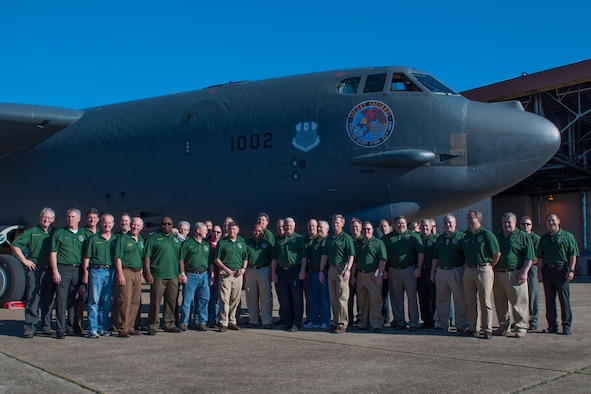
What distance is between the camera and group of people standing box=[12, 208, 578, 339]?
784 cm

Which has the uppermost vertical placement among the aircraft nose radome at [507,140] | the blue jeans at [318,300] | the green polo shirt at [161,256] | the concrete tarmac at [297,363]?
the aircraft nose radome at [507,140]

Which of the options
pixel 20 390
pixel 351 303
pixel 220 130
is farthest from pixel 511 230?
pixel 20 390

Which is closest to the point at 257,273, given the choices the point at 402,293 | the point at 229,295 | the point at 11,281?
the point at 229,295

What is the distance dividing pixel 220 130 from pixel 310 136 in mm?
1868

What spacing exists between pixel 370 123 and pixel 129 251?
14.3 ft

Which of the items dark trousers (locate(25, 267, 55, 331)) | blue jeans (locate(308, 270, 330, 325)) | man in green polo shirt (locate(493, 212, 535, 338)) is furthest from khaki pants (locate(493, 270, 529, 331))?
dark trousers (locate(25, 267, 55, 331))

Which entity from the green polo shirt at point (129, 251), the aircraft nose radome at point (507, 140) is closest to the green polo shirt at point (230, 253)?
the green polo shirt at point (129, 251)

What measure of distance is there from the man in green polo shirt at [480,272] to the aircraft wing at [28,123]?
9348 mm

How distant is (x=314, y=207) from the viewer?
10180 millimetres

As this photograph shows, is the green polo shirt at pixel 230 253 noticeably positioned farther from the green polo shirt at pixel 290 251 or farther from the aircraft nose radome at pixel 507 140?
the aircraft nose radome at pixel 507 140

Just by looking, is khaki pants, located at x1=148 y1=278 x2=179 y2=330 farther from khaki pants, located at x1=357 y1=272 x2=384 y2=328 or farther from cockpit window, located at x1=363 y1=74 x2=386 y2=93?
cockpit window, located at x1=363 y1=74 x2=386 y2=93

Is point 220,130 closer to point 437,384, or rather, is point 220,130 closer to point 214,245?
point 214,245

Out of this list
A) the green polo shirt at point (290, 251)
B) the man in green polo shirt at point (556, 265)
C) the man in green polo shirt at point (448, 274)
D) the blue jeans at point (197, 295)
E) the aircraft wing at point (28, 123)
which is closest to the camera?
the man in green polo shirt at point (556, 265)

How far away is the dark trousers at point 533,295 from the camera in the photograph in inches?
336
